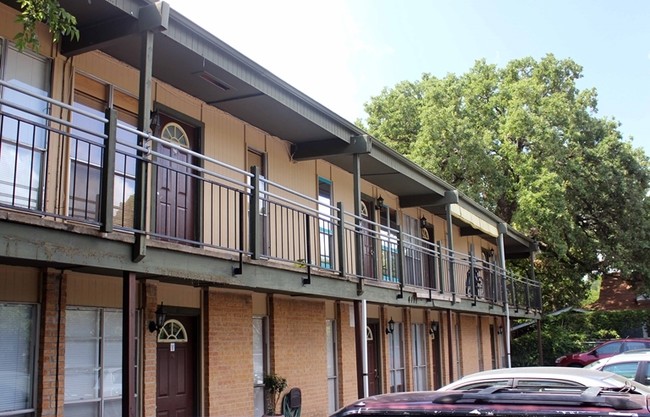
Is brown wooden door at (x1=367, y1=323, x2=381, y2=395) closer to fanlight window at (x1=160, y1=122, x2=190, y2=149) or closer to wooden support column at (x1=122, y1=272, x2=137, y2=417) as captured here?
fanlight window at (x1=160, y1=122, x2=190, y2=149)

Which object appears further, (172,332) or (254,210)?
(172,332)

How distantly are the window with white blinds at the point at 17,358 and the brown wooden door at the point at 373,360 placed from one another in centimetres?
967

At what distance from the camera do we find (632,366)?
Answer: 13.2 metres

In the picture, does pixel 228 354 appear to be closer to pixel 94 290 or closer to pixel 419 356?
pixel 94 290

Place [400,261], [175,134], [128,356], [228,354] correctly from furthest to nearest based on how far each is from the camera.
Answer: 1. [400,261]
2. [228,354]
3. [175,134]
4. [128,356]

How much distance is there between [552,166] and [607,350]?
858 centimetres

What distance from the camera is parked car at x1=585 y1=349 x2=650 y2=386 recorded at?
12805 mm

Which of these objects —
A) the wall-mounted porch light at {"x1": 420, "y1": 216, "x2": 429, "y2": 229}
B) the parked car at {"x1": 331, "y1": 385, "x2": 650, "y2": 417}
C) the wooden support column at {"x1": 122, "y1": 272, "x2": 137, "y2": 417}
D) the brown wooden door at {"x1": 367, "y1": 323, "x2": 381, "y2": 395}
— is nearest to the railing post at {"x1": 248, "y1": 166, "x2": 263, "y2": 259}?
the wooden support column at {"x1": 122, "y1": 272, "x2": 137, "y2": 417}

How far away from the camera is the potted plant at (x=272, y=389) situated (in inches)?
471

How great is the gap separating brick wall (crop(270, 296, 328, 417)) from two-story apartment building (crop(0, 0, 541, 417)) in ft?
0.12

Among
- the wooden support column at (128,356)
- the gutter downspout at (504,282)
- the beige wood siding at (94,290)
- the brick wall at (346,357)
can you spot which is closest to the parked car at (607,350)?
the gutter downspout at (504,282)

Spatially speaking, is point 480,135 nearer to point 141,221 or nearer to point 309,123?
point 309,123

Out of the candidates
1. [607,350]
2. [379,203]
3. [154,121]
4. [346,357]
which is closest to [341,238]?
[154,121]

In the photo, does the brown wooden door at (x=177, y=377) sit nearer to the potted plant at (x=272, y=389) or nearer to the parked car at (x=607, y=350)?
the potted plant at (x=272, y=389)
